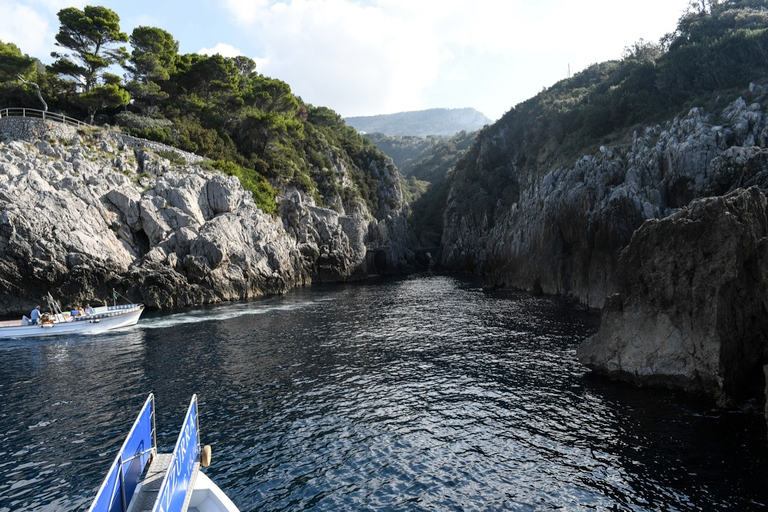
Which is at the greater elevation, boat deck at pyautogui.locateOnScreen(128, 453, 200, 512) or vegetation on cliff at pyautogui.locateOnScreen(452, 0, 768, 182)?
vegetation on cliff at pyautogui.locateOnScreen(452, 0, 768, 182)

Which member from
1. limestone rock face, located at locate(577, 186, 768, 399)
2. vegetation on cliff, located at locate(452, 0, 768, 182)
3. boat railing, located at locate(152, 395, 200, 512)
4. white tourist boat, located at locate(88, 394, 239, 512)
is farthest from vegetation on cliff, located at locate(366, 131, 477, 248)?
white tourist boat, located at locate(88, 394, 239, 512)

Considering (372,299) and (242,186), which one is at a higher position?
(242,186)

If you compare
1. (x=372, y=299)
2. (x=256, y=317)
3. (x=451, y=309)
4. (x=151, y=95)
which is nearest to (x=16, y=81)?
(x=151, y=95)

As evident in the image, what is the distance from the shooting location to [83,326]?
119 ft

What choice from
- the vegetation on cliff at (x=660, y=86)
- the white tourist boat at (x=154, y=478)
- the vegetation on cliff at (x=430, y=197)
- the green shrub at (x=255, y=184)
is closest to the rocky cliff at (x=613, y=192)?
the vegetation on cliff at (x=660, y=86)

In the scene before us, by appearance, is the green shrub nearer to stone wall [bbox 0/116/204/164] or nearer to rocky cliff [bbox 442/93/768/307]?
stone wall [bbox 0/116/204/164]

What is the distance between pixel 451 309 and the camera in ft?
139

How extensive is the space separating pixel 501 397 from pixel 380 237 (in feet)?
253

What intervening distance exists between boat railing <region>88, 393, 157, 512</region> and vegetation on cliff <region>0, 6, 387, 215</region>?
5960 cm

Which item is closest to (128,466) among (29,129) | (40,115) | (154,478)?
(154,478)

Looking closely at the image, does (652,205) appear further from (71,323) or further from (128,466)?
(71,323)

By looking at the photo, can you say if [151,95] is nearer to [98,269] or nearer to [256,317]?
[98,269]

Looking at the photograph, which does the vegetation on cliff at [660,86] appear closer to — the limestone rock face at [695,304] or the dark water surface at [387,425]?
the limestone rock face at [695,304]

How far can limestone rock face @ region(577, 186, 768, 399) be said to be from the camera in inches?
687
